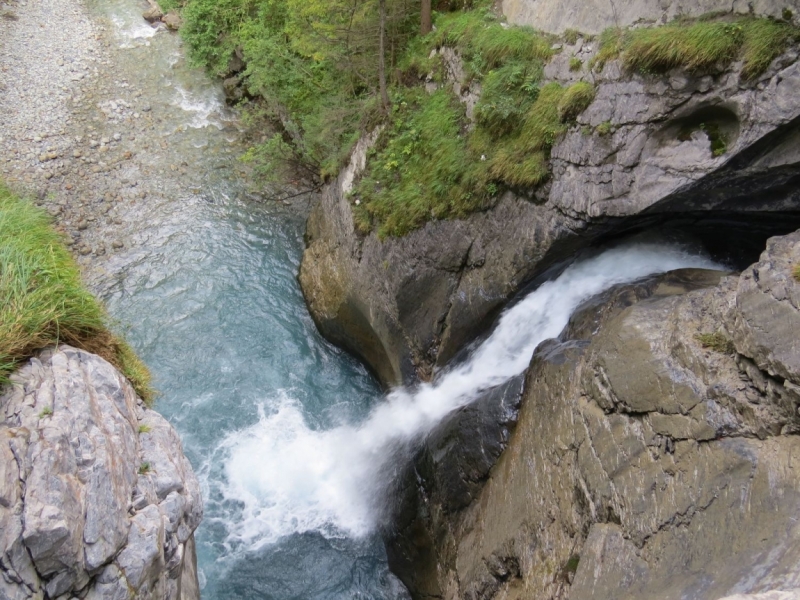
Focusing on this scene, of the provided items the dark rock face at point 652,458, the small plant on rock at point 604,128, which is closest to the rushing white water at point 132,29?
the small plant on rock at point 604,128

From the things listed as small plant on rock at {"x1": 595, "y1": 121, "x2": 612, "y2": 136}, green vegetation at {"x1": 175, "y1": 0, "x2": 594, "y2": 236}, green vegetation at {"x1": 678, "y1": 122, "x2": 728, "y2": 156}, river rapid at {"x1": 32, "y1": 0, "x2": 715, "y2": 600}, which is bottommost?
river rapid at {"x1": 32, "y1": 0, "x2": 715, "y2": 600}

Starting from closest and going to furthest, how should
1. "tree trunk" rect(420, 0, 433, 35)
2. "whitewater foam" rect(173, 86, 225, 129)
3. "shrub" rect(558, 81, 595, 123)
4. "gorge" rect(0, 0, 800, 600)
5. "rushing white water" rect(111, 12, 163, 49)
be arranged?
"gorge" rect(0, 0, 800, 600) < "shrub" rect(558, 81, 595, 123) < "tree trunk" rect(420, 0, 433, 35) < "whitewater foam" rect(173, 86, 225, 129) < "rushing white water" rect(111, 12, 163, 49)

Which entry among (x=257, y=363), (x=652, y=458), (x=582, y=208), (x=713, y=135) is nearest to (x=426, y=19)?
(x=582, y=208)

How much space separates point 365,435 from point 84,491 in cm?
634

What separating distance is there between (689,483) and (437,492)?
4536 millimetres

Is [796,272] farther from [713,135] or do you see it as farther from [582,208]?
[582,208]

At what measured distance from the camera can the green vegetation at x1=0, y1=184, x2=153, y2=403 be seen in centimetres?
521

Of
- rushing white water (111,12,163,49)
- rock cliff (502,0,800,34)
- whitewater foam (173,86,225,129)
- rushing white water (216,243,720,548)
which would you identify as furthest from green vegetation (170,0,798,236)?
rushing white water (111,12,163,49)

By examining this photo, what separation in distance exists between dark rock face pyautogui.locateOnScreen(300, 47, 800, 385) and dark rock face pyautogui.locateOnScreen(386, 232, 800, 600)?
119cm

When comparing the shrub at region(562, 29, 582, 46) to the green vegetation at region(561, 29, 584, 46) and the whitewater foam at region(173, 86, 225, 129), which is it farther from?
the whitewater foam at region(173, 86, 225, 129)

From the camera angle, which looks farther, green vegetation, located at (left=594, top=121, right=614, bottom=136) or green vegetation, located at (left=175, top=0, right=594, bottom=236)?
green vegetation, located at (left=175, top=0, right=594, bottom=236)

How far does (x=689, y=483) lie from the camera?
5.18 m

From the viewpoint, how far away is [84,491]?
477 centimetres

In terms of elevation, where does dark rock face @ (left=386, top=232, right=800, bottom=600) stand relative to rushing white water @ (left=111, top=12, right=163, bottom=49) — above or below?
above
